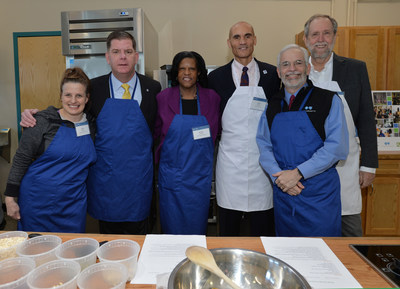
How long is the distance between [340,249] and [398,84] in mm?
3113

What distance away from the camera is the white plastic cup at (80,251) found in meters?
0.81

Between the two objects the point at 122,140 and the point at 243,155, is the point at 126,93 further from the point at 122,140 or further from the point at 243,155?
the point at 243,155

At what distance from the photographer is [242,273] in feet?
2.63

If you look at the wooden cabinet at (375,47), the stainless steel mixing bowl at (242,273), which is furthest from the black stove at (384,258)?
the wooden cabinet at (375,47)

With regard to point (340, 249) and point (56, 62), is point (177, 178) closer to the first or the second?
point (340, 249)

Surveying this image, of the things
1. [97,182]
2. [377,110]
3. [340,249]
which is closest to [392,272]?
[340,249]

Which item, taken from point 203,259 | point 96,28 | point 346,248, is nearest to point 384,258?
point 346,248

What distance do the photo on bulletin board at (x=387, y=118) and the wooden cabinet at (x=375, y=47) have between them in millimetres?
150

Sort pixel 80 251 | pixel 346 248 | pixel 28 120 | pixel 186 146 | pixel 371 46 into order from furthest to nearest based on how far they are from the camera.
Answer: pixel 371 46
pixel 186 146
pixel 28 120
pixel 346 248
pixel 80 251

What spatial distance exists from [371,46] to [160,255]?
3386mm

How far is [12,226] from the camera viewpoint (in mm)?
3314

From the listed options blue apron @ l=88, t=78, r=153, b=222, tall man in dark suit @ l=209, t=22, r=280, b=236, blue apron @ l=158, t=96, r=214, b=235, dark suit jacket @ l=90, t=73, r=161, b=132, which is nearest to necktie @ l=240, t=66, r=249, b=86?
tall man in dark suit @ l=209, t=22, r=280, b=236

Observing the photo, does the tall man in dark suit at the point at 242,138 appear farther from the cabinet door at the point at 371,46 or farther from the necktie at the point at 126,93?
the cabinet door at the point at 371,46

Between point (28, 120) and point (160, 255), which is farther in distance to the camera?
point (28, 120)
